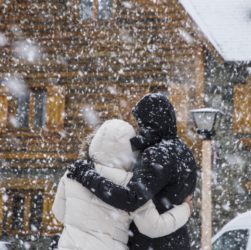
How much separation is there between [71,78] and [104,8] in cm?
175

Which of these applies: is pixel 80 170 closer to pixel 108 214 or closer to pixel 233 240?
pixel 108 214

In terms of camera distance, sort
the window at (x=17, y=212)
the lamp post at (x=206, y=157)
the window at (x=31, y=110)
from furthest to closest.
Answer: the window at (x=31, y=110)
the window at (x=17, y=212)
the lamp post at (x=206, y=157)

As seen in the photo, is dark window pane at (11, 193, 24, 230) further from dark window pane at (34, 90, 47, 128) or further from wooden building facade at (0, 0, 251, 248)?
dark window pane at (34, 90, 47, 128)

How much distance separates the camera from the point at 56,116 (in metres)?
13.1

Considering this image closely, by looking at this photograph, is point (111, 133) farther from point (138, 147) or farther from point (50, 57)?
point (50, 57)

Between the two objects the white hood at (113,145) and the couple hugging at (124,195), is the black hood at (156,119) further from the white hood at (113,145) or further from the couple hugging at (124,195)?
the white hood at (113,145)

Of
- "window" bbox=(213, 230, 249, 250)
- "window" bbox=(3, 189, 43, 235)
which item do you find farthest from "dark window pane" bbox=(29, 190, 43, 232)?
"window" bbox=(213, 230, 249, 250)

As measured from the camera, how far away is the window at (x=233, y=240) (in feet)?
16.0

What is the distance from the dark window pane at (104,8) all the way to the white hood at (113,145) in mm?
10866

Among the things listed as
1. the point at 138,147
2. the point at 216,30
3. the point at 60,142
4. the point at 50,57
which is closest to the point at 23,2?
the point at 50,57

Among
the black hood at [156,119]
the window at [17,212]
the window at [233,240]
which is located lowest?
the window at [17,212]

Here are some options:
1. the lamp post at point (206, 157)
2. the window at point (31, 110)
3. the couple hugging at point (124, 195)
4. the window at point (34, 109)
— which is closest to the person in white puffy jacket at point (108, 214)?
the couple hugging at point (124, 195)

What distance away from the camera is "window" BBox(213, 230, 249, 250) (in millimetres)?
4891

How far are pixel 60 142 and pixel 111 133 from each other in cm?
1029
